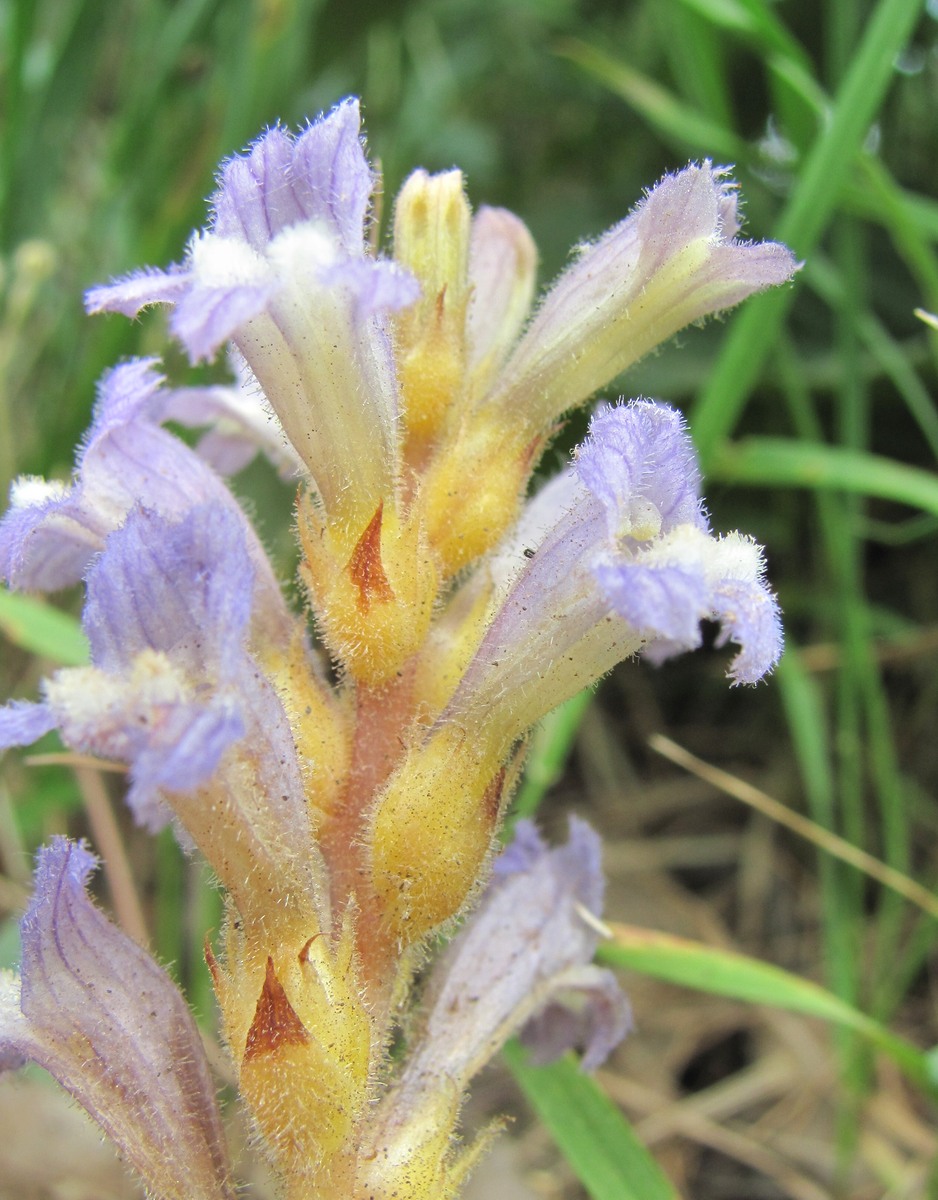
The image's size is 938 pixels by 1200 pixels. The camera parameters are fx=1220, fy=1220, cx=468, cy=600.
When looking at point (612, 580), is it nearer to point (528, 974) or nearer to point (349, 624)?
point (349, 624)

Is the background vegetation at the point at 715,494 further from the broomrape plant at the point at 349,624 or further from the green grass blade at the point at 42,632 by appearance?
the broomrape plant at the point at 349,624

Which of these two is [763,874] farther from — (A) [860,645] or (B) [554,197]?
(B) [554,197]

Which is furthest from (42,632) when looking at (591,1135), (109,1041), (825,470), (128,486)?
(825,470)

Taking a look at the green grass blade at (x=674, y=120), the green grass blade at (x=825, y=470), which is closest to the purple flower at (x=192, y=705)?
the green grass blade at (x=825, y=470)

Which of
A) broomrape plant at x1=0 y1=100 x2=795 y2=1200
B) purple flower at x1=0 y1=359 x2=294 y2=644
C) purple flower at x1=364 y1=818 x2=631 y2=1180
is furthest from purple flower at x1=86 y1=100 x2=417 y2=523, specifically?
purple flower at x1=364 y1=818 x2=631 y2=1180

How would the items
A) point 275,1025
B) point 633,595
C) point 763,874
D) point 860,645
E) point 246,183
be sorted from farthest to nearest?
point 763,874 < point 860,645 < point 246,183 < point 275,1025 < point 633,595

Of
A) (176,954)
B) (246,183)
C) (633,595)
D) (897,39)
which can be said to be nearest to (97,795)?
(176,954)

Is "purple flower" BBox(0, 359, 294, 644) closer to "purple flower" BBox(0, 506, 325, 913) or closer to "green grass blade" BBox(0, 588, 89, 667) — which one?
"purple flower" BBox(0, 506, 325, 913)
